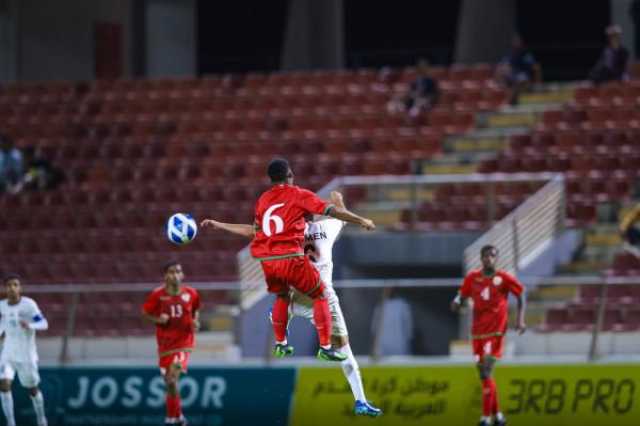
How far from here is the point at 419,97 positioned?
96.3 feet

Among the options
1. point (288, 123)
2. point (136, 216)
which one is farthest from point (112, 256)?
point (288, 123)

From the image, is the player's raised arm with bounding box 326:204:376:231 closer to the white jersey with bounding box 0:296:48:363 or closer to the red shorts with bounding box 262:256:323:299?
the red shorts with bounding box 262:256:323:299

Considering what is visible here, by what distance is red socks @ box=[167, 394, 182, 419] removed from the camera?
19531mm

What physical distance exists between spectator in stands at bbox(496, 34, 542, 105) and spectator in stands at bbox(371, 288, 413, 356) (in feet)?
30.5

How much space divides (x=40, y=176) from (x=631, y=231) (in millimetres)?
11094

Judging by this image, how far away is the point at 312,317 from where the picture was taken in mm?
15211

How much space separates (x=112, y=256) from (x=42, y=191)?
3776 millimetres

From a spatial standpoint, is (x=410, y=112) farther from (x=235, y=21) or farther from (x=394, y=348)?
(x=235, y=21)

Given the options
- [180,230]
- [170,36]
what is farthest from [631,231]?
[170,36]

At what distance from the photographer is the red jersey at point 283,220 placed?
577 inches

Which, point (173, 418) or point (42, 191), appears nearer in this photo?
point (173, 418)

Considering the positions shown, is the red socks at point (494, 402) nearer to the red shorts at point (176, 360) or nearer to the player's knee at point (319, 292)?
the red shorts at point (176, 360)

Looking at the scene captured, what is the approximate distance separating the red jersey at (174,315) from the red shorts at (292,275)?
4.65m

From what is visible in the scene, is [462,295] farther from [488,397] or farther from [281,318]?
[281,318]
